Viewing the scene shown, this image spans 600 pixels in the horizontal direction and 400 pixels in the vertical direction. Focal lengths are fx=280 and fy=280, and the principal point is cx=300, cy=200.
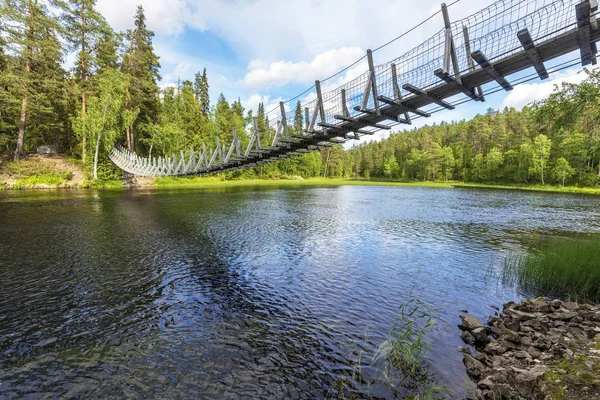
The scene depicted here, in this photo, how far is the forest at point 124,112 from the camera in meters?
34.2

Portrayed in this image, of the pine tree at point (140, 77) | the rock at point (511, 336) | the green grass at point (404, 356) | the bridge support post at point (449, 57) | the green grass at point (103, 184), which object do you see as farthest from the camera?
the pine tree at point (140, 77)

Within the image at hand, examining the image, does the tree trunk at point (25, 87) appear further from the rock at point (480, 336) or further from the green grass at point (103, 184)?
the rock at point (480, 336)

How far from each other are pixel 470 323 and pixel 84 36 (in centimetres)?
5622

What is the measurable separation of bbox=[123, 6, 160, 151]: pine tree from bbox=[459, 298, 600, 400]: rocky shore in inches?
1986

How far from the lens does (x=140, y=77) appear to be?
162 ft

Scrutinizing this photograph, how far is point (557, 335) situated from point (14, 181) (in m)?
50.7

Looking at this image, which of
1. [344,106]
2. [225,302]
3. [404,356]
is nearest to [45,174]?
[225,302]

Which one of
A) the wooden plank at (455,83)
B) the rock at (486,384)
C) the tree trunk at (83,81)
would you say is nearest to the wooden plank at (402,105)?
the wooden plank at (455,83)

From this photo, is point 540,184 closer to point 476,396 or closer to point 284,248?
point 284,248

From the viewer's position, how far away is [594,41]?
550cm

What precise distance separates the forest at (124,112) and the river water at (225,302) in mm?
6630

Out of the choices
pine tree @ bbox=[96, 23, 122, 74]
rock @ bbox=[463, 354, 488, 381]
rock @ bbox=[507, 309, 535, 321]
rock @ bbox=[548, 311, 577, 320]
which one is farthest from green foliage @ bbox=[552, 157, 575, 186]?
pine tree @ bbox=[96, 23, 122, 74]

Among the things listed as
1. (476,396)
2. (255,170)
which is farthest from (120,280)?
(255,170)

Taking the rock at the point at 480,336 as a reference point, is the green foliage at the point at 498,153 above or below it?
above
